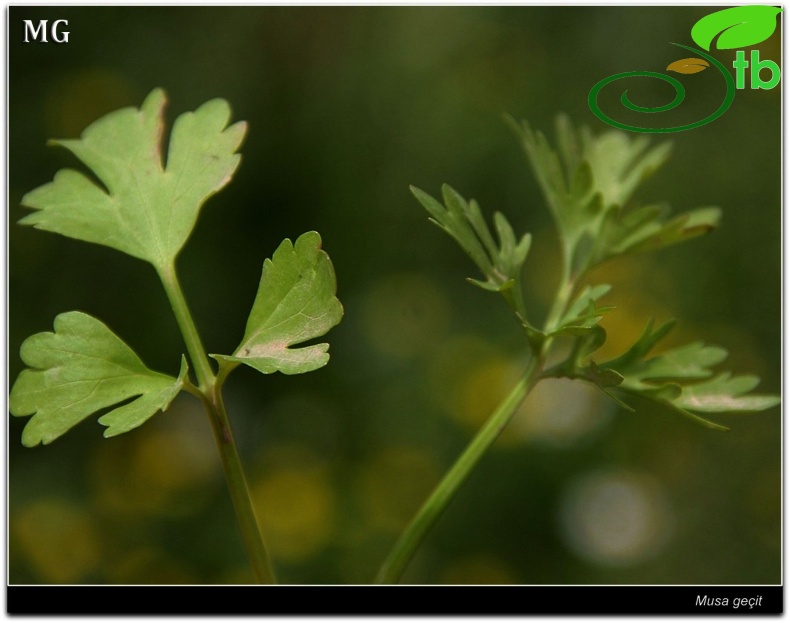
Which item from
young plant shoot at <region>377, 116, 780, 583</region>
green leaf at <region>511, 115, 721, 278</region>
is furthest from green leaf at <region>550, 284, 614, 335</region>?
green leaf at <region>511, 115, 721, 278</region>

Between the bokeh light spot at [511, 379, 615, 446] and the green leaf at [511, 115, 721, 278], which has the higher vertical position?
the green leaf at [511, 115, 721, 278]

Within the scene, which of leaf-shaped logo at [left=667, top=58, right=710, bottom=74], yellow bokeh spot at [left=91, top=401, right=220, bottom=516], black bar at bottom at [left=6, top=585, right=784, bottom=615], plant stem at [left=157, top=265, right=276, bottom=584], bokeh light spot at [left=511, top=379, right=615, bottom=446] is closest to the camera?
plant stem at [left=157, top=265, right=276, bottom=584]

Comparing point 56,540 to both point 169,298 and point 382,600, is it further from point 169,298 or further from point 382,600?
point 169,298

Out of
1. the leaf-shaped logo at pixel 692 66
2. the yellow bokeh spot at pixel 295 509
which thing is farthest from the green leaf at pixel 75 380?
the yellow bokeh spot at pixel 295 509

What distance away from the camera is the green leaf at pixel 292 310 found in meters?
0.53

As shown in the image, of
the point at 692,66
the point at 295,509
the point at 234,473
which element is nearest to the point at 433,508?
the point at 234,473

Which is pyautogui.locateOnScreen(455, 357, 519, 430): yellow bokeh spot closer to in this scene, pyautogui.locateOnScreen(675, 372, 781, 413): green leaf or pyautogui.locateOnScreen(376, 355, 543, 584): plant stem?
pyautogui.locateOnScreen(675, 372, 781, 413): green leaf

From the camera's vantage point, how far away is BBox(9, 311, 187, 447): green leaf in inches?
21.3

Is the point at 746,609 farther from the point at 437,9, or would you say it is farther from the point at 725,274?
the point at 437,9

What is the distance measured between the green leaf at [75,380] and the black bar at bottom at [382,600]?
0.88 feet

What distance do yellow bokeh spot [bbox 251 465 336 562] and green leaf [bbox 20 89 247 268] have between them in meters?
1.20

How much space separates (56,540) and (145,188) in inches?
46.7

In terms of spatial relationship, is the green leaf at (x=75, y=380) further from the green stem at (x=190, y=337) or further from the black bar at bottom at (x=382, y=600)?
Result: the black bar at bottom at (x=382, y=600)

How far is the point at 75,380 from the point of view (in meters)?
0.56
